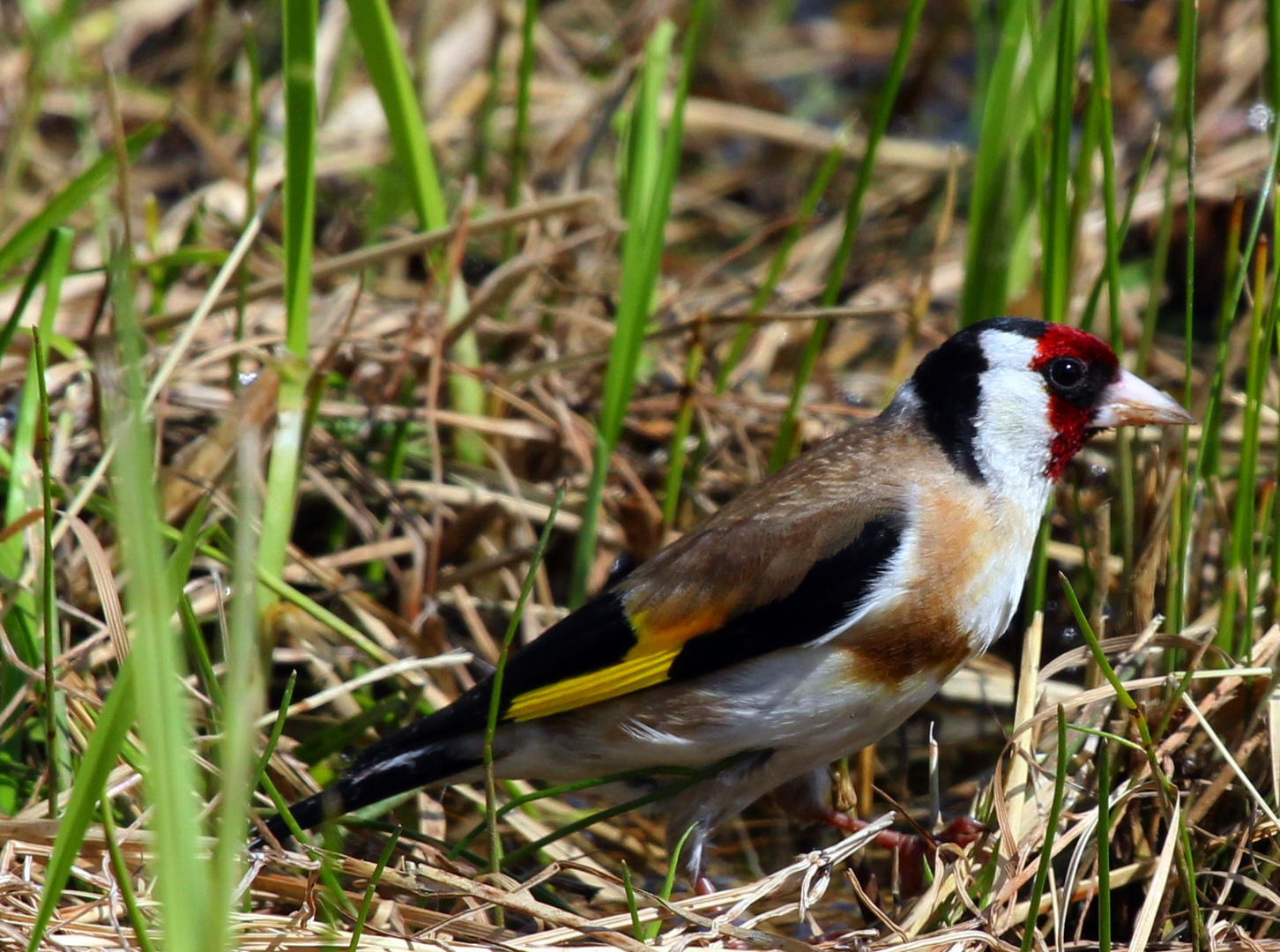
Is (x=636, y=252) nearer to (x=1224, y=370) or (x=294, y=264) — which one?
(x=294, y=264)

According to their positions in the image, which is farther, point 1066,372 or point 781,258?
point 781,258

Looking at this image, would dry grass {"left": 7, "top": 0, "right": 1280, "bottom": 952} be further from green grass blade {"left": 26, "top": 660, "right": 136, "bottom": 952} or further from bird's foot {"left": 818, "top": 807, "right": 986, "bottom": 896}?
green grass blade {"left": 26, "top": 660, "right": 136, "bottom": 952}

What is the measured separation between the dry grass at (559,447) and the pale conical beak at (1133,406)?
150 millimetres

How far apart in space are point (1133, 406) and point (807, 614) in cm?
81

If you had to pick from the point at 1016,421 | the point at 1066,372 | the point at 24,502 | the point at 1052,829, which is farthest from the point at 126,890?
the point at 1066,372

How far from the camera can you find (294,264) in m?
3.26

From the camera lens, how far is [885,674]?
2744 millimetres

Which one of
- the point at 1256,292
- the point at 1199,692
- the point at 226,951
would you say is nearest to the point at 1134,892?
the point at 1199,692

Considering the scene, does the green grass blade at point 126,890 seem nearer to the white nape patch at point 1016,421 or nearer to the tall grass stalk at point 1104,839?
the tall grass stalk at point 1104,839

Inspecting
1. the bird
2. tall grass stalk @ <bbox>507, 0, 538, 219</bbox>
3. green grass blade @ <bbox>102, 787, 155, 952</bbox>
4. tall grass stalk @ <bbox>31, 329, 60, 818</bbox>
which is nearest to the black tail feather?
the bird

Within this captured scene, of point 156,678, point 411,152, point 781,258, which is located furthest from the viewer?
point 781,258

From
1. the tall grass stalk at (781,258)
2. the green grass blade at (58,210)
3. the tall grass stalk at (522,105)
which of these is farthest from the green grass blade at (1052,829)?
Answer: the green grass blade at (58,210)

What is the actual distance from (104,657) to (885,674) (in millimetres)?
1704

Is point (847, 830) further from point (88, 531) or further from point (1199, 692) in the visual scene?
point (88, 531)
